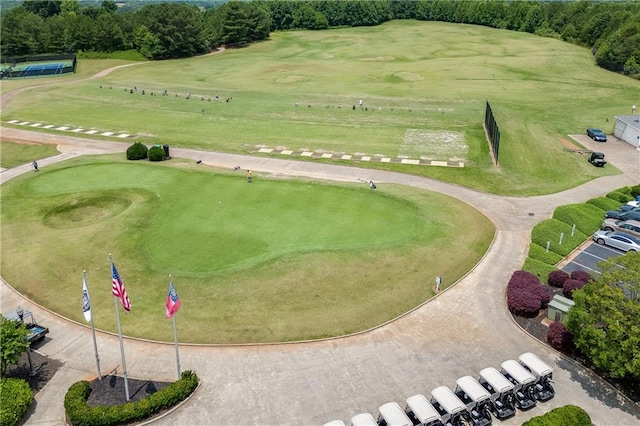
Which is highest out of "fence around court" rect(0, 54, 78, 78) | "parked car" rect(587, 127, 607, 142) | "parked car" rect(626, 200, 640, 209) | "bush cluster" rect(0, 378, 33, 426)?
"fence around court" rect(0, 54, 78, 78)

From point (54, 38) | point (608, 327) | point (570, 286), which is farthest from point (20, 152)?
point (54, 38)

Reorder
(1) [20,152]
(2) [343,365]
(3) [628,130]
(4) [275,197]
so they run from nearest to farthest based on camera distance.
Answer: (2) [343,365], (4) [275,197], (1) [20,152], (3) [628,130]

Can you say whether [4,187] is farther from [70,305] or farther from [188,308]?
[188,308]

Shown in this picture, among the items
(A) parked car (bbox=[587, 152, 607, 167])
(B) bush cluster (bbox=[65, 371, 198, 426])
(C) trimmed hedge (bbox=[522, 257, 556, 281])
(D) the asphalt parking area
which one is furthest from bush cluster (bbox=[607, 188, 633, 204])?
(B) bush cluster (bbox=[65, 371, 198, 426])

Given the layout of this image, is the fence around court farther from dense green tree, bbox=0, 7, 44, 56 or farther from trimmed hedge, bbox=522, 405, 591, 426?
trimmed hedge, bbox=522, 405, 591, 426

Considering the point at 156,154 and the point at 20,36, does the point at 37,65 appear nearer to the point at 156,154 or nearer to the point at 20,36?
the point at 20,36

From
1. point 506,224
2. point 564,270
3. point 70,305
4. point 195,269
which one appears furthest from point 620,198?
point 70,305
